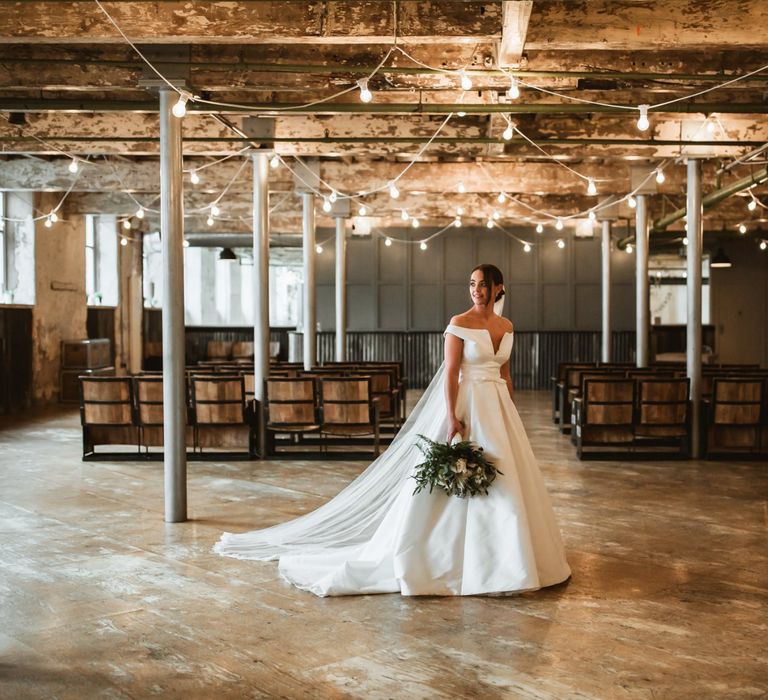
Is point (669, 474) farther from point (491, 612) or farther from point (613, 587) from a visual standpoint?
point (491, 612)

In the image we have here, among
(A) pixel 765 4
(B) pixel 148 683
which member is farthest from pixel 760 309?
(B) pixel 148 683

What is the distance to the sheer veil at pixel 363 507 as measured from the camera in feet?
17.9

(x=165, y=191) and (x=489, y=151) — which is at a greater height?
(x=489, y=151)

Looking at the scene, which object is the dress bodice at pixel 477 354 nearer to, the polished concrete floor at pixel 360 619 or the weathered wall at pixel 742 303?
the polished concrete floor at pixel 360 619

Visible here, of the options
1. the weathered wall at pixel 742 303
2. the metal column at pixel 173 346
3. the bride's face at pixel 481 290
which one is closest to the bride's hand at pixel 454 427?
the bride's face at pixel 481 290

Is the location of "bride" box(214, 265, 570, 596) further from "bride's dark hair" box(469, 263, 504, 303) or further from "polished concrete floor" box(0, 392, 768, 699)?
"polished concrete floor" box(0, 392, 768, 699)

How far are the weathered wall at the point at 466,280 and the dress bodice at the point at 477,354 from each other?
1759 centimetres

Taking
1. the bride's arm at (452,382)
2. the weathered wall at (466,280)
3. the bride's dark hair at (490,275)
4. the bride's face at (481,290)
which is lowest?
the bride's arm at (452,382)

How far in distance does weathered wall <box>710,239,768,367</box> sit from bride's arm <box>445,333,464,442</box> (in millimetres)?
21539

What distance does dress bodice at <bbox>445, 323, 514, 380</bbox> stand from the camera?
203 inches

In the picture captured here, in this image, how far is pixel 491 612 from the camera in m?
4.55

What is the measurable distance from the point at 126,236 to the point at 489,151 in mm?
12976

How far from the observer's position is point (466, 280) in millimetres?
23078

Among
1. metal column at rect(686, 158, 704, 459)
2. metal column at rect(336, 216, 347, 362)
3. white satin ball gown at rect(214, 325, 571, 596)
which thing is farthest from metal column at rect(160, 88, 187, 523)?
metal column at rect(336, 216, 347, 362)
